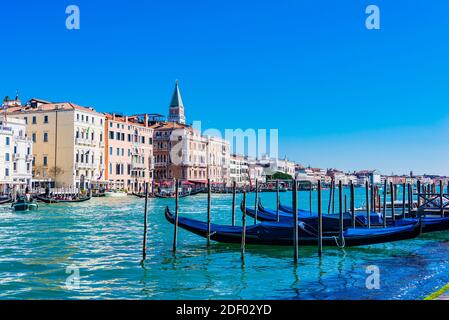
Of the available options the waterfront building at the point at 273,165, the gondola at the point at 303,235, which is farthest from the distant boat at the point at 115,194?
the waterfront building at the point at 273,165

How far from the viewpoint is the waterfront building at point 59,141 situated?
3266 centimetres

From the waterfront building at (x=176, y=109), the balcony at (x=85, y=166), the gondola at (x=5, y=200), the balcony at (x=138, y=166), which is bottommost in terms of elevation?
the gondola at (x=5, y=200)

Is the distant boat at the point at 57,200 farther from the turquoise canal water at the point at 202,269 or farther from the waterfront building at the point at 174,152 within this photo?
the waterfront building at the point at 174,152

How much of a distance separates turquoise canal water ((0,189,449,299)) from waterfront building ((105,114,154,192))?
2480 cm

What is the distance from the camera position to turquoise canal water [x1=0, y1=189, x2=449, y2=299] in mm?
6559

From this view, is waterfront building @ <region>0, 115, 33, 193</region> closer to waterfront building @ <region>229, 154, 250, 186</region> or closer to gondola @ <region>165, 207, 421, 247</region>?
gondola @ <region>165, 207, 421, 247</region>

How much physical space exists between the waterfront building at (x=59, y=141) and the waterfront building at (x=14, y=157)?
286cm

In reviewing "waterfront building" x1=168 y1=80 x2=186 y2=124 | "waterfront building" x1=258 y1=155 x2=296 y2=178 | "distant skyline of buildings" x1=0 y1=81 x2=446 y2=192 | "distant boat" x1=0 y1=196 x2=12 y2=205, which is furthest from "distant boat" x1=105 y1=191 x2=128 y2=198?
"waterfront building" x1=258 y1=155 x2=296 y2=178

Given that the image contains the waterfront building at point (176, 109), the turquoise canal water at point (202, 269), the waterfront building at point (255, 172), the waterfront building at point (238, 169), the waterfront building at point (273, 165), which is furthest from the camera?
the waterfront building at point (273, 165)

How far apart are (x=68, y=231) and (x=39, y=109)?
21.6m

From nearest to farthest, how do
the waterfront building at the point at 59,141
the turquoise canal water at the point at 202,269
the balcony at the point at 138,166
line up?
the turquoise canal water at the point at 202,269 → the waterfront building at the point at 59,141 → the balcony at the point at 138,166

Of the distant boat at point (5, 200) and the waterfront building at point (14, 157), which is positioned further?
the waterfront building at point (14, 157)

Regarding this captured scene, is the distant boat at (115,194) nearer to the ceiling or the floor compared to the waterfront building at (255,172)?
nearer to the floor
